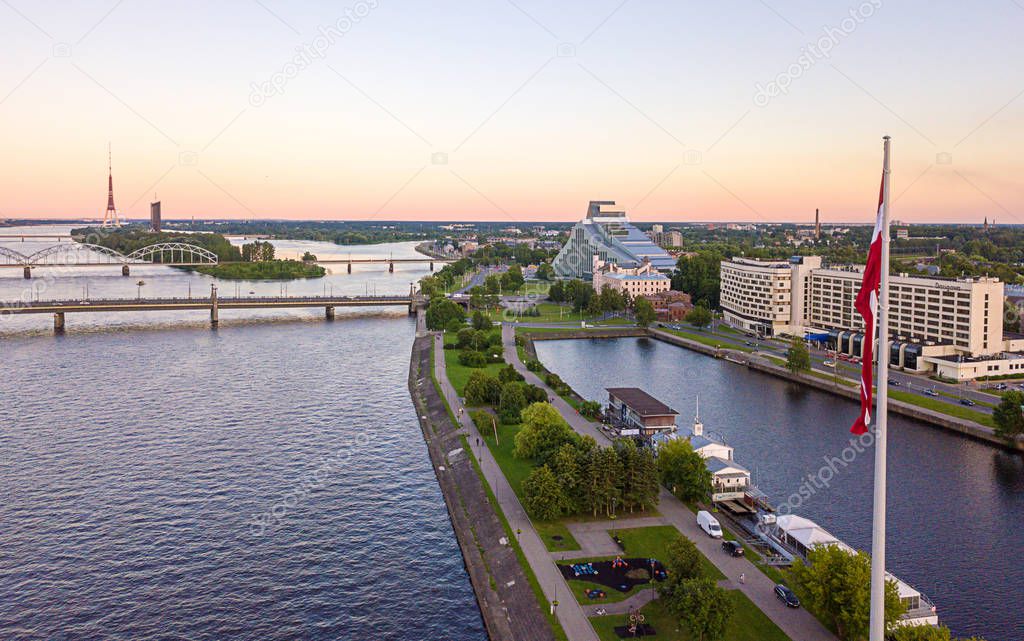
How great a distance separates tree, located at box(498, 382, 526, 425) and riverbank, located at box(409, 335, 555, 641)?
183 cm

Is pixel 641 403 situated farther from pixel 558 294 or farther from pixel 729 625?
pixel 558 294

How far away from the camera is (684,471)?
19.7 metres

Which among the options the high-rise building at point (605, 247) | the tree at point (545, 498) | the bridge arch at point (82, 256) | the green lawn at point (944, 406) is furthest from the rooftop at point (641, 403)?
the bridge arch at point (82, 256)

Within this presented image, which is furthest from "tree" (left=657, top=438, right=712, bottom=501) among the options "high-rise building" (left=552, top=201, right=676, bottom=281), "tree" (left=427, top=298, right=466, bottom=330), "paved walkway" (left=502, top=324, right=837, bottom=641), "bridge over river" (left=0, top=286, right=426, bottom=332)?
"high-rise building" (left=552, top=201, right=676, bottom=281)

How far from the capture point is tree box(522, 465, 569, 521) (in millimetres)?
18109

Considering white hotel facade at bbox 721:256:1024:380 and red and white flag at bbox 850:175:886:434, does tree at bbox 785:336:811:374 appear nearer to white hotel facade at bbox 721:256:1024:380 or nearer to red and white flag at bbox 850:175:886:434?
white hotel facade at bbox 721:256:1024:380

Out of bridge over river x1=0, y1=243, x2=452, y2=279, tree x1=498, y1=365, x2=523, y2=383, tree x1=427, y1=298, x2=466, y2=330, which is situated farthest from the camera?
bridge over river x1=0, y1=243, x2=452, y2=279

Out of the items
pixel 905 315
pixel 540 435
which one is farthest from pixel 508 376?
pixel 905 315

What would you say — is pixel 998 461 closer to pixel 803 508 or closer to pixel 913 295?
pixel 803 508

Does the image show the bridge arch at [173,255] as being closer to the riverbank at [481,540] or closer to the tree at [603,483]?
the riverbank at [481,540]

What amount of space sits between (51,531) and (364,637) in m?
9.73

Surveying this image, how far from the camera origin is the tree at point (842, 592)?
12617 mm

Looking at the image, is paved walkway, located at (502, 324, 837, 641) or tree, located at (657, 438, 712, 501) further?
tree, located at (657, 438, 712, 501)

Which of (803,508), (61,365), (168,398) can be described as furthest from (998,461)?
(61,365)
